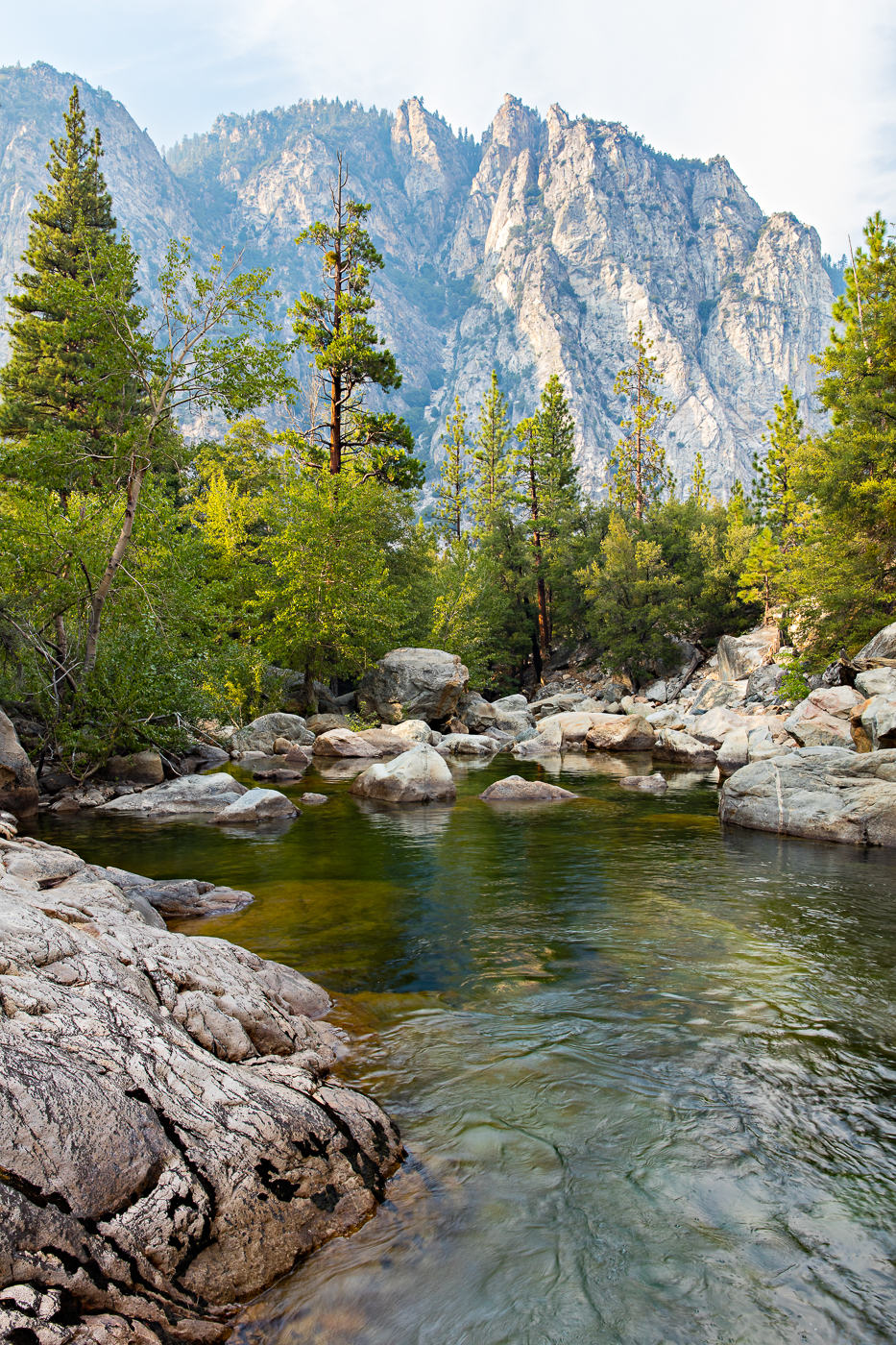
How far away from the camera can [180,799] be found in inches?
496

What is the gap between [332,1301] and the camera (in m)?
2.49

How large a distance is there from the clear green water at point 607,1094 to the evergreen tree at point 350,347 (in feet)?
66.5

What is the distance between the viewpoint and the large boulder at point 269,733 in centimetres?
1995

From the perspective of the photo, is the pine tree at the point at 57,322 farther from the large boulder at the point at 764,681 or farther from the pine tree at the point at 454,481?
the large boulder at the point at 764,681

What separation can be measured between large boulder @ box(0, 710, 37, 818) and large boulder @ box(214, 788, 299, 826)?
3.10m

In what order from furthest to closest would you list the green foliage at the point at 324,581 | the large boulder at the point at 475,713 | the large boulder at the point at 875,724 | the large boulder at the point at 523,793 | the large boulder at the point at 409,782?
the large boulder at the point at 475,713
the green foliage at the point at 324,581
the large boulder at the point at 409,782
the large boulder at the point at 523,793
the large boulder at the point at 875,724

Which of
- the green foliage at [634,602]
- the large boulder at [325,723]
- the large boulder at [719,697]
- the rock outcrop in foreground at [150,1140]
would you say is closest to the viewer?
the rock outcrop in foreground at [150,1140]

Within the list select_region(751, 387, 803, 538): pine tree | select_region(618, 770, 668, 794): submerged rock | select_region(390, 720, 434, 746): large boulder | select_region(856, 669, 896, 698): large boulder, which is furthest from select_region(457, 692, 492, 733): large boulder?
select_region(751, 387, 803, 538): pine tree

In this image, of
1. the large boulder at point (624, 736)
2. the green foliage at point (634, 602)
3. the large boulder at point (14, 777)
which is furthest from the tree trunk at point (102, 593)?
the green foliage at point (634, 602)

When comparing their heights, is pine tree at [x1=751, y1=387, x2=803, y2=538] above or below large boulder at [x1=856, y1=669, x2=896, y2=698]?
above

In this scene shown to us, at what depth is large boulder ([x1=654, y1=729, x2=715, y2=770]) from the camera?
19.5m

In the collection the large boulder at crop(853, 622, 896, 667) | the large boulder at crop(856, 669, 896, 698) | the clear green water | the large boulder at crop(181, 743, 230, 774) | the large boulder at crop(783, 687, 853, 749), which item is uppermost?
the large boulder at crop(853, 622, 896, 667)

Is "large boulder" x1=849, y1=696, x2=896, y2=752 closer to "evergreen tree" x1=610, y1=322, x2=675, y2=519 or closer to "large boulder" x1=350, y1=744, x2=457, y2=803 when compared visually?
"large boulder" x1=350, y1=744, x2=457, y2=803

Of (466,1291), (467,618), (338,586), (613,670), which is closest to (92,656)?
(338,586)
